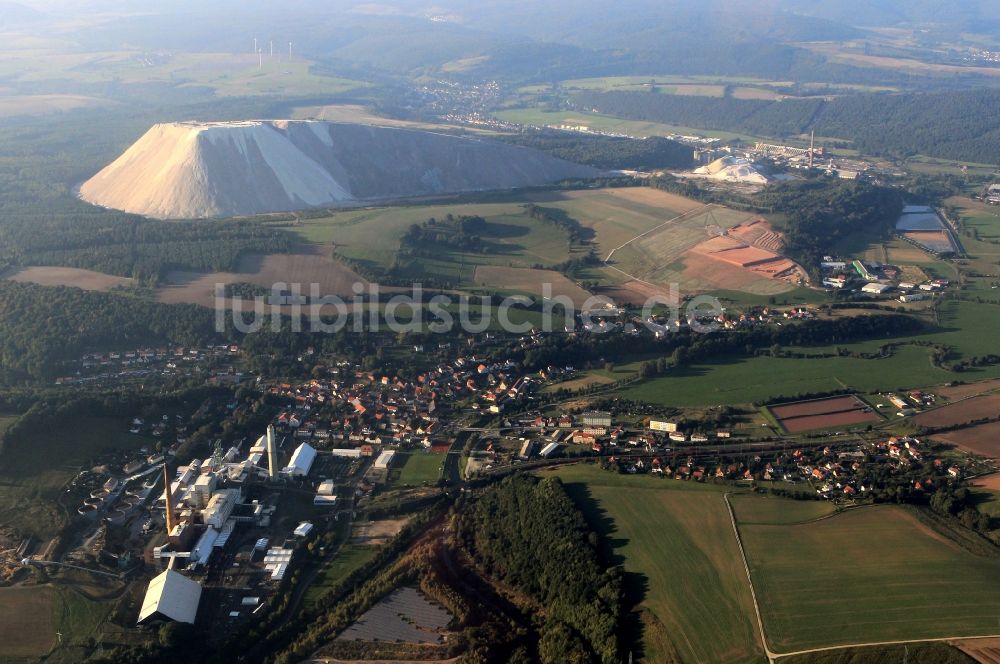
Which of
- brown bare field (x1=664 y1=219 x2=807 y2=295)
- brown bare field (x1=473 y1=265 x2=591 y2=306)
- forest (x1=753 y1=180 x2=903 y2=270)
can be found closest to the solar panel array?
brown bare field (x1=473 y1=265 x2=591 y2=306)

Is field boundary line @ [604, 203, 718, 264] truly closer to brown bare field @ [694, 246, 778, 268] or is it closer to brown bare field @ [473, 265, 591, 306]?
brown bare field @ [694, 246, 778, 268]

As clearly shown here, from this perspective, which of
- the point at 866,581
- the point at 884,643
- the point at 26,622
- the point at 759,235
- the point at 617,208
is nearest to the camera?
the point at 884,643

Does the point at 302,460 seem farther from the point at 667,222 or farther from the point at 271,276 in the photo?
A: the point at 667,222

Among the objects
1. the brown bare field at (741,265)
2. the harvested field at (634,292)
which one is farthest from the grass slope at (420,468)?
the brown bare field at (741,265)

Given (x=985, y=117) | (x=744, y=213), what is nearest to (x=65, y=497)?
(x=744, y=213)

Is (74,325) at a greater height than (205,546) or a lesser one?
greater

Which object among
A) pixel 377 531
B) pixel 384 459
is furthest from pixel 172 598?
pixel 384 459

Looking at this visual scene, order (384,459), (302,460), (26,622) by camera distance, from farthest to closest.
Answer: (384,459) → (302,460) → (26,622)
